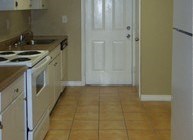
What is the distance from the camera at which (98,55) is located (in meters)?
6.68

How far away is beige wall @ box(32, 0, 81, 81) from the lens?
6.48 m

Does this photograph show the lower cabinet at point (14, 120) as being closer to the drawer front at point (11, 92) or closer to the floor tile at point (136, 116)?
the drawer front at point (11, 92)

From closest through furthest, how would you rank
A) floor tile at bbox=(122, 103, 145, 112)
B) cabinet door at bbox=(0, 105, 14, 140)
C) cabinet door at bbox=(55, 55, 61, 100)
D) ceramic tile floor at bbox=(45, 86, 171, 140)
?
cabinet door at bbox=(0, 105, 14, 140)
ceramic tile floor at bbox=(45, 86, 171, 140)
floor tile at bbox=(122, 103, 145, 112)
cabinet door at bbox=(55, 55, 61, 100)

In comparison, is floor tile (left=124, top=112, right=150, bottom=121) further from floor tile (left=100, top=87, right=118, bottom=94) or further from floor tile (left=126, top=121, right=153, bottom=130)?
floor tile (left=100, top=87, right=118, bottom=94)

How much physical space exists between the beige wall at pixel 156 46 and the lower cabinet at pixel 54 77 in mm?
1222

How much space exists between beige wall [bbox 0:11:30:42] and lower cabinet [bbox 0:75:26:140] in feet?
5.64

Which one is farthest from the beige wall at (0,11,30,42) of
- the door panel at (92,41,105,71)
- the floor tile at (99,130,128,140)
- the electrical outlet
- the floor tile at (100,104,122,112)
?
the floor tile at (99,130,128,140)

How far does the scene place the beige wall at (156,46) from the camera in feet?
17.5

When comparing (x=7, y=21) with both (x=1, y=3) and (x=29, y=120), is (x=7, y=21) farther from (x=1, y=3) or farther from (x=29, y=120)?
(x=29, y=120)

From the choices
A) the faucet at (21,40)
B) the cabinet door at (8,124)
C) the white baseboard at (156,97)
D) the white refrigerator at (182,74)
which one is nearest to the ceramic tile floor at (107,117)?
the white baseboard at (156,97)

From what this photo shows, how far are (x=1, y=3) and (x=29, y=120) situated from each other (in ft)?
4.46

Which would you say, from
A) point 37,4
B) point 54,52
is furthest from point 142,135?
point 37,4

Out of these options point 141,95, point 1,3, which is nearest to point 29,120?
point 1,3

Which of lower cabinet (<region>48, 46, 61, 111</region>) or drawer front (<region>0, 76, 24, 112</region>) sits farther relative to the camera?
lower cabinet (<region>48, 46, 61, 111</region>)
